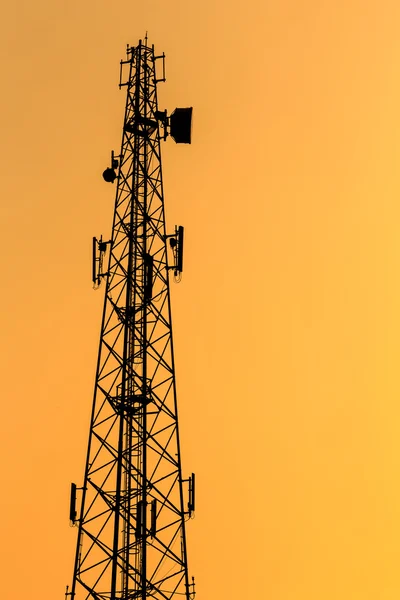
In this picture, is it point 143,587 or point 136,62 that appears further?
point 136,62

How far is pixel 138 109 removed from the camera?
30.4m

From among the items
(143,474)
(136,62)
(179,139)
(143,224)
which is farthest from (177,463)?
(136,62)

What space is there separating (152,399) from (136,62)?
1224 centimetres

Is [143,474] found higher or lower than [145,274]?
lower

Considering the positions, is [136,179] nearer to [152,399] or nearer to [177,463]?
[152,399]

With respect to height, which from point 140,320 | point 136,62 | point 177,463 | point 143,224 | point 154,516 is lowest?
point 154,516

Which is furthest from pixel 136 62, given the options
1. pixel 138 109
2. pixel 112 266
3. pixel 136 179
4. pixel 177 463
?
pixel 177 463

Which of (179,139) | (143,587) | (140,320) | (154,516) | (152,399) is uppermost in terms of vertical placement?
(179,139)

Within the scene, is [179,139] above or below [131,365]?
above

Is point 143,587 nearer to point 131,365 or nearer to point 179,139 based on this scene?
point 131,365

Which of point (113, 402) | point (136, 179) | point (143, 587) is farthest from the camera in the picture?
Answer: point (136, 179)

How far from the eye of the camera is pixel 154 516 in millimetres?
26938

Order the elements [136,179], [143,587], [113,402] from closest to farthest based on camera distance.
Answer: [143,587]
[113,402]
[136,179]

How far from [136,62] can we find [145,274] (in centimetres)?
799
